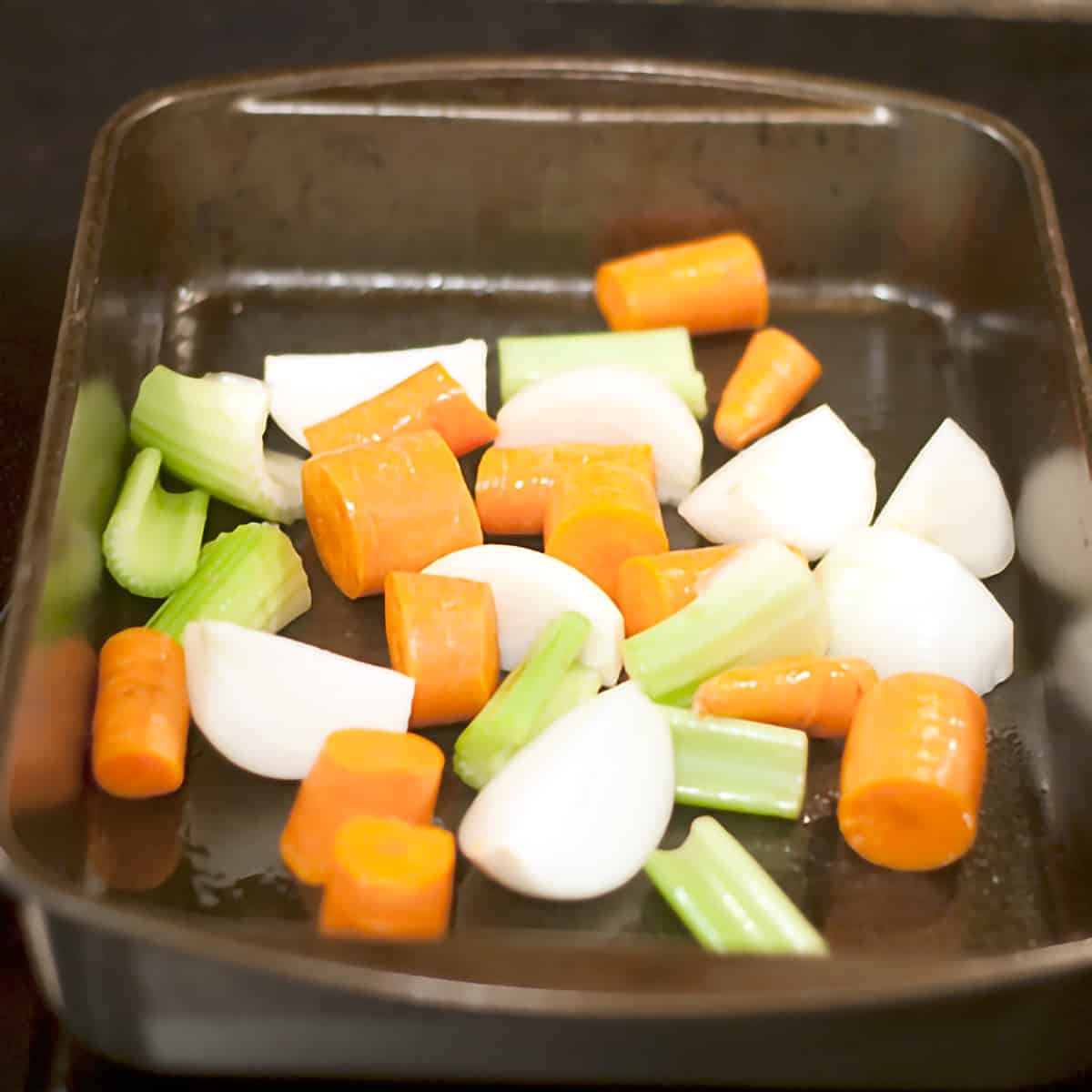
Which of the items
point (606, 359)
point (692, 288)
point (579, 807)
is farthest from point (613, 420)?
point (579, 807)

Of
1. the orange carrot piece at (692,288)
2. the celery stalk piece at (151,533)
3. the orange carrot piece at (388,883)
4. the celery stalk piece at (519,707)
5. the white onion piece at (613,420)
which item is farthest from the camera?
the orange carrot piece at (692,288)

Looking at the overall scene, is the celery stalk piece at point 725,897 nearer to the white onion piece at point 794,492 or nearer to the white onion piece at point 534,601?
the white onion piece at point 534,601

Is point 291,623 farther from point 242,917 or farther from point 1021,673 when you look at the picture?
point 1021,673

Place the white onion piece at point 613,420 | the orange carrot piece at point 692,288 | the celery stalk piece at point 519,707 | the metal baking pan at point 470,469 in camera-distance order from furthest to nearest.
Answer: the orange carrot piece at point 692,288, the white onion piece at point 613,420, the celery stalk piece at point 519,707, the metal baking pan at point 470,469

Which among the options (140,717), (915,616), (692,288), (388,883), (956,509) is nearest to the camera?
(388,883)

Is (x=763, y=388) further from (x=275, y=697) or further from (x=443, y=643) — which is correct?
(x=275, y=697)

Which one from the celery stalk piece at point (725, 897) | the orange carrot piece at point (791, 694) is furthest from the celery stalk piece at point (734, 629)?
the celery stalk piece at point (725, 897)
